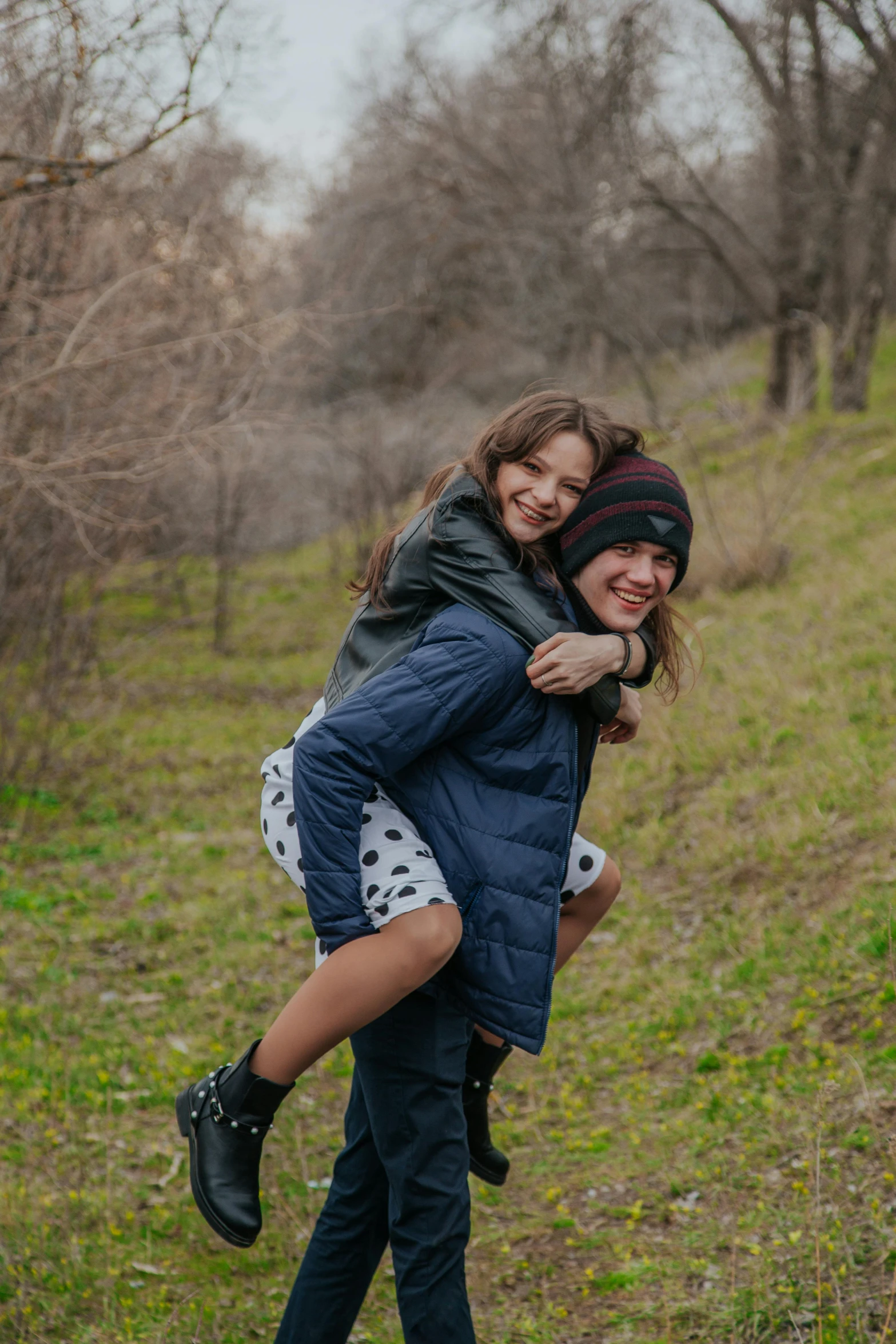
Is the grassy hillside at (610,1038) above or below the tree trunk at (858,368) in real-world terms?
below

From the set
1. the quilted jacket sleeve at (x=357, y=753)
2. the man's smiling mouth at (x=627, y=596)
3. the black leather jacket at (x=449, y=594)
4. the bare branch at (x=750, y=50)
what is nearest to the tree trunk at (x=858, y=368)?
the bare branch at (x=750, y=50)

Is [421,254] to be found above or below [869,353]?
above

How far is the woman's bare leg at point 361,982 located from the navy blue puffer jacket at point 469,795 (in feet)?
0.15

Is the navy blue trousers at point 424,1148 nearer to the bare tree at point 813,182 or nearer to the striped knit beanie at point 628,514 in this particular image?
the striped knit beanie at point 628,514

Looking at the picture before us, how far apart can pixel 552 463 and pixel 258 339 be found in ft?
23.2

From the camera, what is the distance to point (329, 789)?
1973 millimetres

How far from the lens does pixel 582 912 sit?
2.57m

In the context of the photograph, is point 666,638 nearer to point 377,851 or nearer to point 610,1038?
point 377,851

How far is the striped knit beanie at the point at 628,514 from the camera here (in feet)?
7.35

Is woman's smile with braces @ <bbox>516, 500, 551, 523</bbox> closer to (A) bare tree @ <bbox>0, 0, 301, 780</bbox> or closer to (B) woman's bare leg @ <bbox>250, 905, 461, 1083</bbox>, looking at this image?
(B) woman's bare leg @ <bbox>250, 905, 461, 1083</bbox>

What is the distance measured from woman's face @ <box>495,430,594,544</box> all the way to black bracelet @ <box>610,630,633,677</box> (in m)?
0.27

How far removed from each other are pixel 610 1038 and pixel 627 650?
2.69m

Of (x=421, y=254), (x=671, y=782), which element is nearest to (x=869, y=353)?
(x=421, y=254)

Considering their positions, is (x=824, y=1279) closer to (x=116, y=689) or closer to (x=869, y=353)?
(x=116, y=689)
